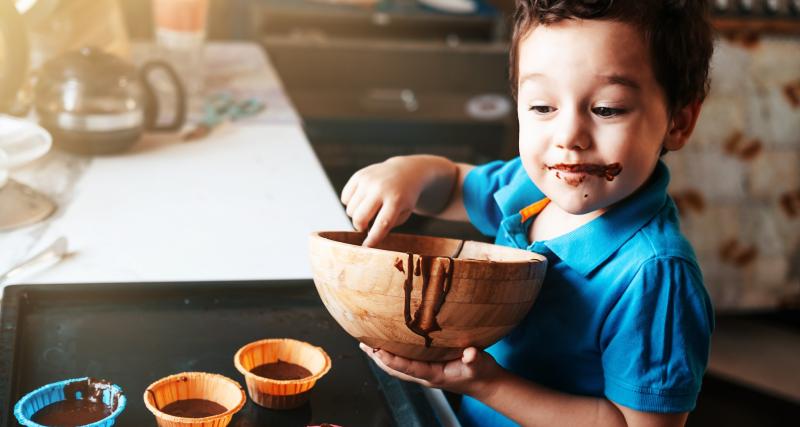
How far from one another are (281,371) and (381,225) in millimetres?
224

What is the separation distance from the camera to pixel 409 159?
121cm

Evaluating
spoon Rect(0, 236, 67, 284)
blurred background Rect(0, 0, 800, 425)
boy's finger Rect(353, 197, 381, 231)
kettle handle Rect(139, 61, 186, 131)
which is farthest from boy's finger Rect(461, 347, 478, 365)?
blurred background Rect(0, 0, 800, 425)

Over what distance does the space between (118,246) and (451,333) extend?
2.13 feet

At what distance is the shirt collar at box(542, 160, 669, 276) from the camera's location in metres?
0.98

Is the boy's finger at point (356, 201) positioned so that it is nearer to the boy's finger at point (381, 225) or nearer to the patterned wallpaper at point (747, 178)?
the boy's finger at point (381, 225)

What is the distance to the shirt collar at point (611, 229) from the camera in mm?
982

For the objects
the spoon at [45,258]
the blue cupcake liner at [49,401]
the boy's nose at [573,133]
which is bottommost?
the spoon at [45,258]

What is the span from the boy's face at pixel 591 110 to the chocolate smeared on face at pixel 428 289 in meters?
0.22

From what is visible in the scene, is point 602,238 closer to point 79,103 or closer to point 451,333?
point 451,333

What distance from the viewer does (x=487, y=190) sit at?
1.29 meters

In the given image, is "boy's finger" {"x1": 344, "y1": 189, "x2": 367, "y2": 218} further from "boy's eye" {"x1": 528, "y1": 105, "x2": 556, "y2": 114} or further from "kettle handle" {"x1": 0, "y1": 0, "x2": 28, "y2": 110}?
"kettle handle" {"x1": 0, "y1": 0, "x2": 28, "y2": 110}

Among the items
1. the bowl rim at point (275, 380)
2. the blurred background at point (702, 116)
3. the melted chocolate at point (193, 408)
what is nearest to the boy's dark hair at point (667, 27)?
the bowl rim at point (275, 380)

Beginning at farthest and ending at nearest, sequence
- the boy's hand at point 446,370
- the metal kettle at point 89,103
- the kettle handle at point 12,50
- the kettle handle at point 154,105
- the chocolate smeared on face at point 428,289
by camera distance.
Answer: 1. the kettle handle at point 154,105
2. the metal kettle at point 89,103
3. the kettle handle at point 12,50
4. the boy's hand at point 446,370
5. the chocolate smeared on face at point 428,289

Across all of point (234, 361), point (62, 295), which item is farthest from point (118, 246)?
point (234, 361)
